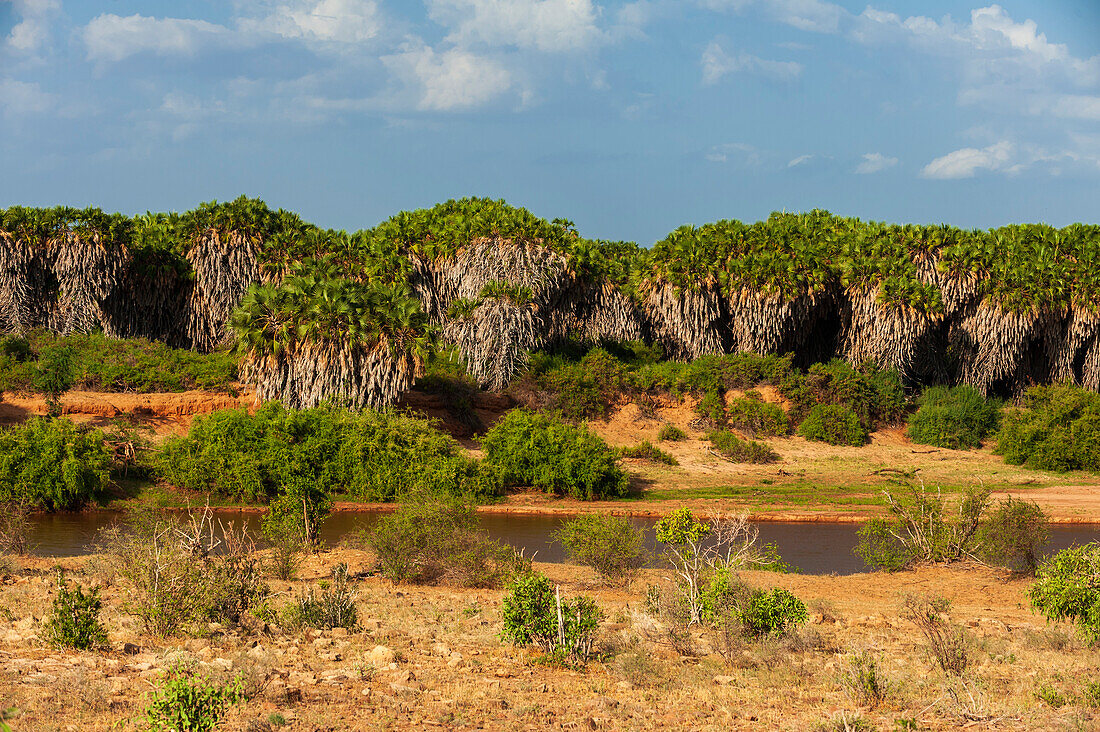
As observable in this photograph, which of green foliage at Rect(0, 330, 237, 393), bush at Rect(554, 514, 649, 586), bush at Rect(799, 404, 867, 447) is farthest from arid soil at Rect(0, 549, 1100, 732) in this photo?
bush at Rect(799, 404, 867, 447)

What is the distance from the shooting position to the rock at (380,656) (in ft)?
31.2

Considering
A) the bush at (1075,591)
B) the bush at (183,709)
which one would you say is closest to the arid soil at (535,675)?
the bush at (1075,591)

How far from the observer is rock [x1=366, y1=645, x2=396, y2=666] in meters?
9.52

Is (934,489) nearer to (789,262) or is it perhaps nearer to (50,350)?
(789,262)

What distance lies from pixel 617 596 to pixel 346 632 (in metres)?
4.75

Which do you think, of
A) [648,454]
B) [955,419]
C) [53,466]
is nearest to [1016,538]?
[648,454]

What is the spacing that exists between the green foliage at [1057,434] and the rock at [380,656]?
27024 millimetres

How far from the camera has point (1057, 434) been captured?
3112cm

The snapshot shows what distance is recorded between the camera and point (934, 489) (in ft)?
87.5

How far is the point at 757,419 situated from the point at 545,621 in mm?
25404

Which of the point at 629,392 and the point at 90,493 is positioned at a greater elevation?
the point at 629,392

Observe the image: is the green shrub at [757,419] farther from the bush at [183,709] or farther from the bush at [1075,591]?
the bush at [183,709]

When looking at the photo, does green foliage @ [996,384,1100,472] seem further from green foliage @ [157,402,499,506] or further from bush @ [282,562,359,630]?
bush @ [282,562,359,630]

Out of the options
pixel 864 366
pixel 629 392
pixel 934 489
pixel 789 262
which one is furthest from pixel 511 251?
pixel 934 489
